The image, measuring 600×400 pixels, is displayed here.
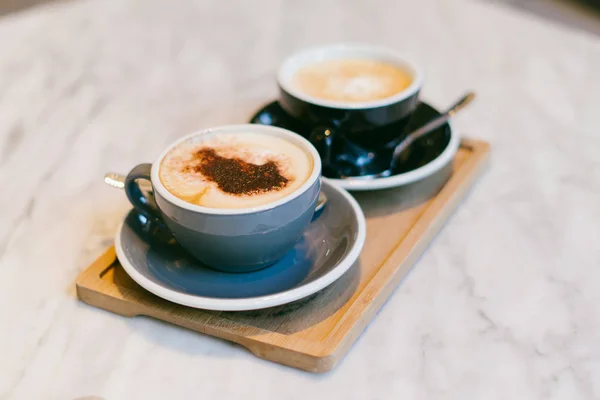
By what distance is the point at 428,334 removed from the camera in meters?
0.68

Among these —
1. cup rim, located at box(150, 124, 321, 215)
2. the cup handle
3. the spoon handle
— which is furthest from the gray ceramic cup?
the spoon handle

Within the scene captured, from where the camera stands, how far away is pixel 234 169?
0.72m

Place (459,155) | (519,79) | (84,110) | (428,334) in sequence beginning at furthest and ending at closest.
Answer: (519,79)
(84,110)
(459,155)
(428,334)

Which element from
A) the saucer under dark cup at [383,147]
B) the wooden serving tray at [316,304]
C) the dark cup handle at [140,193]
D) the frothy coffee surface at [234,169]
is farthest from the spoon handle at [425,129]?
the dark cup handle at [140,193]

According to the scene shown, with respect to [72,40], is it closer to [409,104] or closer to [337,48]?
[337,48]

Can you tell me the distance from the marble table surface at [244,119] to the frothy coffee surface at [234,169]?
0.47ft

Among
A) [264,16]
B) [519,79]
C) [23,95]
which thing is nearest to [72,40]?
[23,95]

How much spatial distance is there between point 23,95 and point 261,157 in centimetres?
62

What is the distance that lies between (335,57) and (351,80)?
9 cm

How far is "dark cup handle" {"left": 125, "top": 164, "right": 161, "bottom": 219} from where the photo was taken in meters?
0.72

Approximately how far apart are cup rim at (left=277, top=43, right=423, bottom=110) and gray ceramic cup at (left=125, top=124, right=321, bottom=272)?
0.17 meters

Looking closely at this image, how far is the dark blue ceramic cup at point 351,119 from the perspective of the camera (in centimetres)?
88

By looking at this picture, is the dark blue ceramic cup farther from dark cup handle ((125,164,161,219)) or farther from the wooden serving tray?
dark cup handle ((125,164,161,219))

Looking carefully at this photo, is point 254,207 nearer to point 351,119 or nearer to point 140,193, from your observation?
point 140,193
